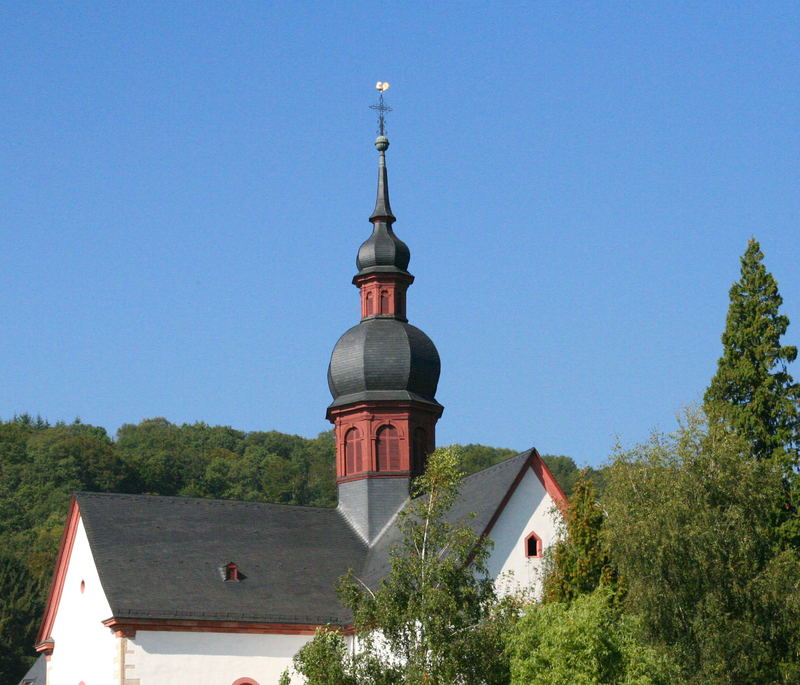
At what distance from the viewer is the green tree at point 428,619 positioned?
22.3 m

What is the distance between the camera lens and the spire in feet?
142

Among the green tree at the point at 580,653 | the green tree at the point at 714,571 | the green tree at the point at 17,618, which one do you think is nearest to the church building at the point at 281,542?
the green tree at the point at 714,571

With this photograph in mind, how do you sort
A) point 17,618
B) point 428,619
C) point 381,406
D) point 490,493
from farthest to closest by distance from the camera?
point 17,618 → point 381,406 → point 490,493 → point 428,619

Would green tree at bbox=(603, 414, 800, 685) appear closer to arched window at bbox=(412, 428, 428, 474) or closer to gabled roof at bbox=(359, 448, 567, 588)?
gabled roof at bbox=(359, 448, 567, 588)

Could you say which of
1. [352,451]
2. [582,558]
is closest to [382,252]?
[352,451]

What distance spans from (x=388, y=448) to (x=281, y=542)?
4653mm

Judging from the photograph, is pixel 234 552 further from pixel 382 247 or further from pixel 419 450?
pixel 382 247

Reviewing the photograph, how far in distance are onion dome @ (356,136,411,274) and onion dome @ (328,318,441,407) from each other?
2071 mm

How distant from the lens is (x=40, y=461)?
89.1 metres

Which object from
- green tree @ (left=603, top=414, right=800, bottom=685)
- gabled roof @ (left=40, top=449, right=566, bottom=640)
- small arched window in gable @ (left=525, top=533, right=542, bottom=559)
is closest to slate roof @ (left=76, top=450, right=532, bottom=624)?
gabled roof @ (left=40, top=449, right=566, bottom=640)

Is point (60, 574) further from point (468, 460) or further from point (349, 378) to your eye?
point (468, 460)

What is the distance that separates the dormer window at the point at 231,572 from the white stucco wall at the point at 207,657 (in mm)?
1816

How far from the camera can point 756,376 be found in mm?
30547

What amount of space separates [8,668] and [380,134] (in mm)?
35201
